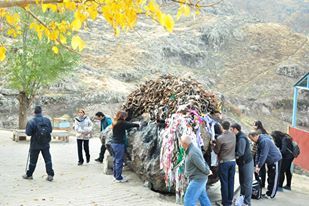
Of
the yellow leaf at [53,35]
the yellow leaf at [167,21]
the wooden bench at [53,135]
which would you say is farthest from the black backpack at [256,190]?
the wooden bench at [53,135]

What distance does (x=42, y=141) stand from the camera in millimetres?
10227

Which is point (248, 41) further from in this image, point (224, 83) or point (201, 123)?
point (201, 123)

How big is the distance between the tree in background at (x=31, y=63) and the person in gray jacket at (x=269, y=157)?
34.1 feet

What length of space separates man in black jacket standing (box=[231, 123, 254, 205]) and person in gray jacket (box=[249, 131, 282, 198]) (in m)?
0.69

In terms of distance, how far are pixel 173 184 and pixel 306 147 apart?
25.8ft

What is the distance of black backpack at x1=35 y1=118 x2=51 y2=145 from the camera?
1014 cm

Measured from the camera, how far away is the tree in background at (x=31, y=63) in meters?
18.6

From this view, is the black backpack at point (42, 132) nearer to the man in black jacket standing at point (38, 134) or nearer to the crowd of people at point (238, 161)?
the man in black jacket standing at point (38, 134)

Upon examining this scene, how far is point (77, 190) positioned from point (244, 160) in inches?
142

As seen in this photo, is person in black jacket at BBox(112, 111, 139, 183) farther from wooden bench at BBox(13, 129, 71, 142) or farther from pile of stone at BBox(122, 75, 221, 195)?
wooden bench at BBox(13, 129, 71, 142)

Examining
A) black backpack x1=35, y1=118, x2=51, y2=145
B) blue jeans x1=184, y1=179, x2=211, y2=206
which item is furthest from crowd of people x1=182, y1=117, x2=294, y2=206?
black backpack x1=35, y1=118, x2=51, y2=145

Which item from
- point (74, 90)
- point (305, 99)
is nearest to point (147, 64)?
point (74, 90)

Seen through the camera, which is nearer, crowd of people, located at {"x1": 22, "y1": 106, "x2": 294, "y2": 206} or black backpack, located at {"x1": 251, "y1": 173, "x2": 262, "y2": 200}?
crowd of people, located at {"x1": 22, "y1": 106, "x2": 294, "y2": 206}

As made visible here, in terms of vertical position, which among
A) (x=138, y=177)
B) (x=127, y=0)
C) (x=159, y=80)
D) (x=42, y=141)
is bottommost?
(x=138, y=177)
